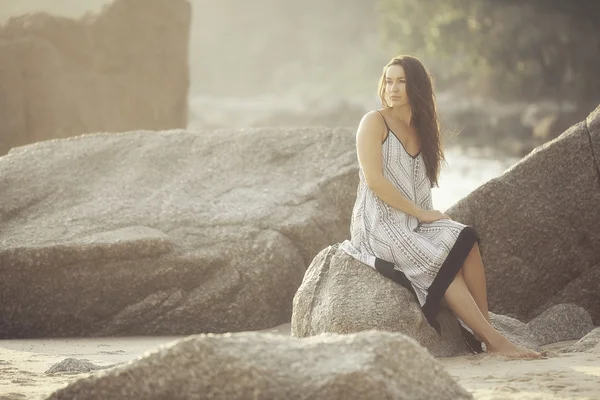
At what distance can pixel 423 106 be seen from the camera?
625 cm

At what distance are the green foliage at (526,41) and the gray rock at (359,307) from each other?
2783 centimetres

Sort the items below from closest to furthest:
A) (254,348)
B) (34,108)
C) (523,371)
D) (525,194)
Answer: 1. (254,348)
2. (523,371)
3. (525,194)
4. (34,108)

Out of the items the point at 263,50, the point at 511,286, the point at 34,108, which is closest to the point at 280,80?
the point at 263,50

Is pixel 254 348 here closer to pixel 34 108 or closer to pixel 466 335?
pixel 466 335

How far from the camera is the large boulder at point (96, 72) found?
13.1 meters

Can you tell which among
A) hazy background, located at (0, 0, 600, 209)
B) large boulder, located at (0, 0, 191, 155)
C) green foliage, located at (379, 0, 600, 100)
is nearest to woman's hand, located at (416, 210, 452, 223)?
hazy background, located at (0, 0, 600, 209)

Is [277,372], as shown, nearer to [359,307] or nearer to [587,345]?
[359,307]

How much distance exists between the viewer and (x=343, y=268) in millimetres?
5938

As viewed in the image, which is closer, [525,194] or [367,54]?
[525,194]

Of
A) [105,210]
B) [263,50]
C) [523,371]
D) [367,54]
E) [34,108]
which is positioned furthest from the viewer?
[263,50]

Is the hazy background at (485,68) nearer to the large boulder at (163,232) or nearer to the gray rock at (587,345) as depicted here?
the large boulder at (163,232)

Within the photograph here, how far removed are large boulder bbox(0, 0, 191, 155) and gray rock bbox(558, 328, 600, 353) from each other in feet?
28.3

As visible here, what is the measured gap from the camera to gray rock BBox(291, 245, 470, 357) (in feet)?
18.7

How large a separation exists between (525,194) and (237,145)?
280cm
